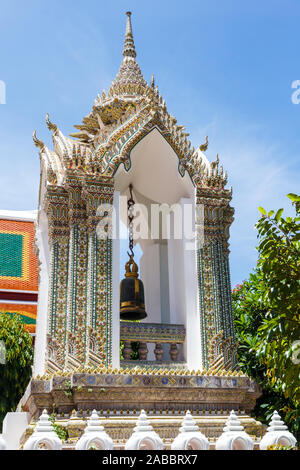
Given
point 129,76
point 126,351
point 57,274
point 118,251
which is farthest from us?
point 129,76

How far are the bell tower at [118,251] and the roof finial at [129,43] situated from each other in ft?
5.92

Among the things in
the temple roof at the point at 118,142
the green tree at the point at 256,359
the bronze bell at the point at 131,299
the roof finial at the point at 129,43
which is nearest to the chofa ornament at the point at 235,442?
the bronze bell at the point at 131,299

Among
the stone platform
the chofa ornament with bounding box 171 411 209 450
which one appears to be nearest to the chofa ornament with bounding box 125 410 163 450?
the chofa ornament with bounding box 171 411 209 450

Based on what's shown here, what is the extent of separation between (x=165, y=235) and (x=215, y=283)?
1.79m

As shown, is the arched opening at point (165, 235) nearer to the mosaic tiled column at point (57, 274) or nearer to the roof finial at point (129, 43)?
the mosaic tiled column at point (57, 274)

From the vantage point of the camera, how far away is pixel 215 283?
9852mm

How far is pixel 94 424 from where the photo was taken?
22.3ft

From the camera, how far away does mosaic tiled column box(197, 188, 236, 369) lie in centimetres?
941

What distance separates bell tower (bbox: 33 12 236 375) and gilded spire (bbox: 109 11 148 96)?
0.51 metres

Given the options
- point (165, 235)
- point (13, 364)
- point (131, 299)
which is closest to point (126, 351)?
point (131, 299)

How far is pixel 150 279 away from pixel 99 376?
323 centimetres

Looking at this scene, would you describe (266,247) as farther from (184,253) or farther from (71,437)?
(71,437)

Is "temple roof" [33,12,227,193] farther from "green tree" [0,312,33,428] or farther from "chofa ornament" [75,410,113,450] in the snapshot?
"green tree" [0,312,33,428]

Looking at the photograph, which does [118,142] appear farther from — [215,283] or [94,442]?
[94,442]
